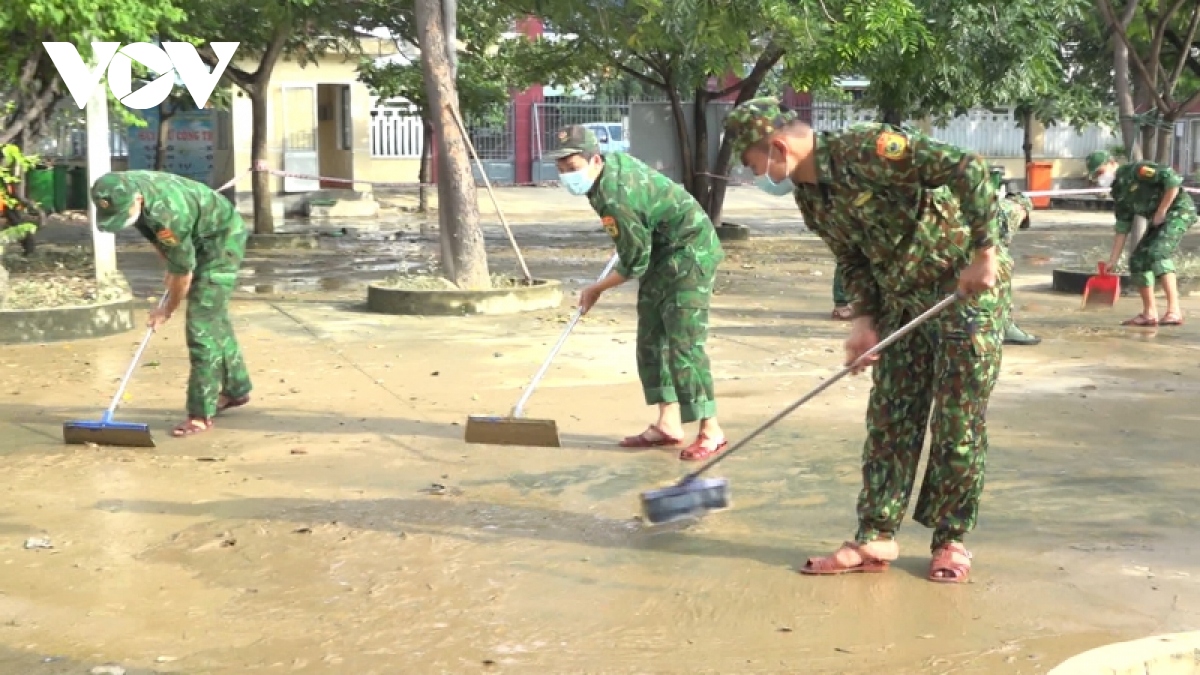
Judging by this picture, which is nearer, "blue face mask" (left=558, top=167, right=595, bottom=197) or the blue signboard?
"blue face mask" (left=558, top=167, right=595, bottom=197)

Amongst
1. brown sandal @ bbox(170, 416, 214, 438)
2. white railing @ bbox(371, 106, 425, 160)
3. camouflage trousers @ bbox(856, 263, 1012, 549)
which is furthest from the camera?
white railing @ bbox(371, 106, 425, 160)

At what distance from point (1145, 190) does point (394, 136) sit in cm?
2503

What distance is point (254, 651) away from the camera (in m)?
4.50

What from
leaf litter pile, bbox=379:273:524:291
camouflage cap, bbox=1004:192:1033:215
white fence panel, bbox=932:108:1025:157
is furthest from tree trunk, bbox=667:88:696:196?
white fence panel, bbox=932:108:1025:157

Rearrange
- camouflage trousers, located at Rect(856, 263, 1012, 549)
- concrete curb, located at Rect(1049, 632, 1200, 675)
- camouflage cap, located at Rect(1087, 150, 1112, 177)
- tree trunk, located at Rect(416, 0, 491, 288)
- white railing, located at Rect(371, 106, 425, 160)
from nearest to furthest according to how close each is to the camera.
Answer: concrete curb, located at Rect(1049, 632, 1200, 675)
camouflage trousers, located at Rect(856, 263, 1012, 549)
camouflage cap, located at Rect(1087, 150, 1112, 177)
tree trunk, located at Rect(416, 0, 491, 288)
white railing, located at Rect(371, 106, 425, 160)

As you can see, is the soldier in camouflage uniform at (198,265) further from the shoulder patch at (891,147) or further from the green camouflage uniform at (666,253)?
the shoulder patch at (891,147)

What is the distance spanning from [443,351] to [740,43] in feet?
16.0

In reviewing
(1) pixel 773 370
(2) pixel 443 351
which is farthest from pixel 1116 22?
(2) pixel 443 351

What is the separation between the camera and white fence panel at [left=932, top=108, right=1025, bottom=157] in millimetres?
35812

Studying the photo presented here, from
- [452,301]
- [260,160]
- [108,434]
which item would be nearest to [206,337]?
[108,434]

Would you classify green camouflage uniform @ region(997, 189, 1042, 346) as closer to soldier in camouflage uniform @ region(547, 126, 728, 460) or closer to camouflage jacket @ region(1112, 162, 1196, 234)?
camouflage jacket @ region(1112, 162, 1196, 234)

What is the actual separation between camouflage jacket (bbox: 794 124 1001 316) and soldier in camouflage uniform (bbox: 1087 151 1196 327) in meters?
7.10

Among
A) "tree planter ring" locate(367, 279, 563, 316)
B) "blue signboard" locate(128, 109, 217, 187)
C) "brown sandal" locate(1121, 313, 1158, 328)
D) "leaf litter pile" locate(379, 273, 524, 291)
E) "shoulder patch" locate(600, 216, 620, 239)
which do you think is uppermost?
"blue signboard" locate(128, 109, 217, 187)

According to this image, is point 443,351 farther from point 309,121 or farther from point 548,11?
point 309,121
